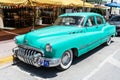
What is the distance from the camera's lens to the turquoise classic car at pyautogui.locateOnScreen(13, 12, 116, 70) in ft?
17.2

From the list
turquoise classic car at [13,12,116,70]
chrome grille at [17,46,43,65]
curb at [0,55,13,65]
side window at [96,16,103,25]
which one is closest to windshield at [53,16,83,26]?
turquoise classic car at [13,12,116,70]

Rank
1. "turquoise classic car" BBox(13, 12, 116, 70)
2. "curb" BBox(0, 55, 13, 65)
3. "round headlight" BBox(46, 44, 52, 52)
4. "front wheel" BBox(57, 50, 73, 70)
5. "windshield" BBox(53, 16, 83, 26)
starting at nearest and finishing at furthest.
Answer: "round headlight" BBox(46, 44, 52, 52)
"turquoise classic car" BBox(13, 12, 116, 70)
"front wheel" BBox(57, 50, 73, 70)
"curb" BBox(0, 55, 13, 65)
"windshield" BBox(53, 16, 83, 26)

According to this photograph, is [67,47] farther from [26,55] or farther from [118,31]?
[118,31]

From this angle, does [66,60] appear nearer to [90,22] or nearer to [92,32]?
[92,32]

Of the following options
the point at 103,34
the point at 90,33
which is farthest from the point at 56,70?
the point at 103,34

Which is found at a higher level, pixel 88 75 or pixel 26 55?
pixel 26 55

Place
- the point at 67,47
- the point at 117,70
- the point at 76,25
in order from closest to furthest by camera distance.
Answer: the point at 67,47 < the point at 117,70 < the point at 76,25

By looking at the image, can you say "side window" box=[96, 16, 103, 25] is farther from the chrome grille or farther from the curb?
the curb

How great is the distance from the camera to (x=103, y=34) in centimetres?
840

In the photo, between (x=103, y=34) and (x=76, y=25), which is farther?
(x=103, y=34)

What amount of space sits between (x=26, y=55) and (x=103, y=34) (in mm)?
4103

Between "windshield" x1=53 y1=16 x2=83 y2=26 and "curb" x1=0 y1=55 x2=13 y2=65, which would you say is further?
"windshield" x1=53 y1=16 x2=83 y2=26

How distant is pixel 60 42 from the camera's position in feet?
17.7

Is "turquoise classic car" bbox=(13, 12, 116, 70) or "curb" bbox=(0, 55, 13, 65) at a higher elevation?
"turquoise classic car" bbox=(13, 12, 116, 70)
